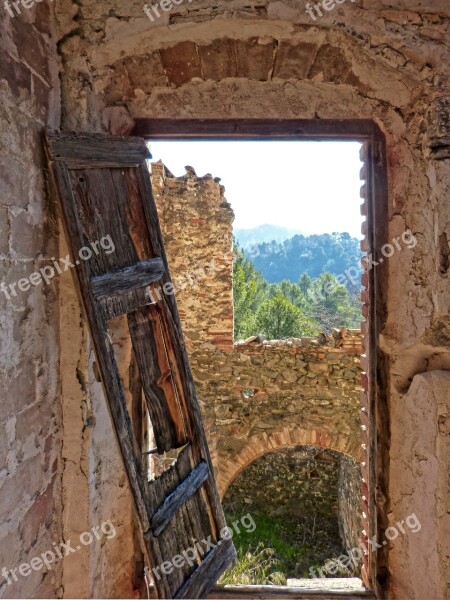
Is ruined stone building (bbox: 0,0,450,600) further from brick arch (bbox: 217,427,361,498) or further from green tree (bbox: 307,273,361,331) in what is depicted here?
green tree (bbox: 307,273,361,331)

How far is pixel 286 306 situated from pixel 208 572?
1297 centimetres

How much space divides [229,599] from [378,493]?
0.84 m

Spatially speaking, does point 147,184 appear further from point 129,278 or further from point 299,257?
point 299,257

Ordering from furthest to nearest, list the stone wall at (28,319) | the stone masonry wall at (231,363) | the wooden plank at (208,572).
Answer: the stone masonry wall at (231,363) → the wooden plank at (208,572) → the stone wall at (28,319)

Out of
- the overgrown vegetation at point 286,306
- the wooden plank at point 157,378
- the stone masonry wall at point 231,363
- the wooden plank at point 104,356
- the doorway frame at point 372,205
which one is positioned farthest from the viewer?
the overgrown vegetation at point 286,306

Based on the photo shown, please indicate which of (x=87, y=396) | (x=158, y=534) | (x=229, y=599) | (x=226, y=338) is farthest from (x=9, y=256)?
(x=226, y=338)

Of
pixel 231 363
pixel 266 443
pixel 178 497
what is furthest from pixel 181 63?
pixel 266 443

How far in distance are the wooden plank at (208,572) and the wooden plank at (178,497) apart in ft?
0.84

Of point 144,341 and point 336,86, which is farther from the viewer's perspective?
point 336,86

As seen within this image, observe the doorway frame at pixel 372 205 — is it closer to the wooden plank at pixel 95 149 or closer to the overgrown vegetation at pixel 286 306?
the wooden plank at pixel 95 149

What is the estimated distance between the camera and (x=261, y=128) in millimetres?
1841

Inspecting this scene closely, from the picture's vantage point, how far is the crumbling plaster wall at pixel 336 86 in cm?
159

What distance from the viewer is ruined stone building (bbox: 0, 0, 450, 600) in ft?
4.51

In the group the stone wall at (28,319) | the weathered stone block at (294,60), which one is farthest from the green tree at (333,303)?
the stone wall at (28,319)
